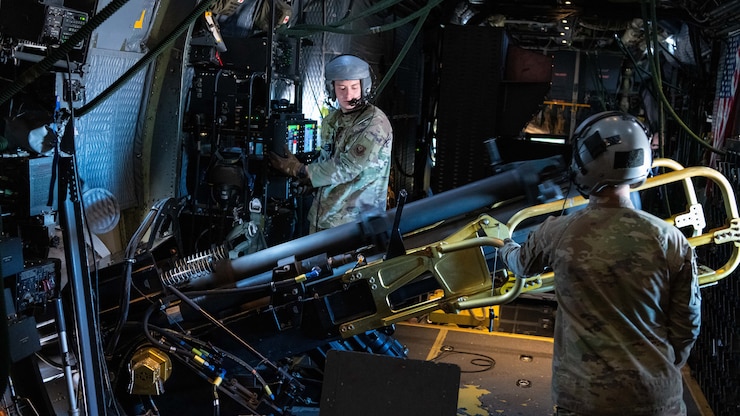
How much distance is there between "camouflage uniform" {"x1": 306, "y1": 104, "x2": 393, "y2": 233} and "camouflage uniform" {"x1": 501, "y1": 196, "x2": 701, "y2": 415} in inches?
99.3

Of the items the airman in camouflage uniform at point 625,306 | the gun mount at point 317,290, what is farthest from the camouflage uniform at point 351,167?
the airman in camouflage uniform at point 625,306

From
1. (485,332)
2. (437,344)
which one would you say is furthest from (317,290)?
(485,332)

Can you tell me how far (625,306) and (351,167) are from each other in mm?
2833

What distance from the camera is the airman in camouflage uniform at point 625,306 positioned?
108 inches

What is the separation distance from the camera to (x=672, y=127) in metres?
10.6

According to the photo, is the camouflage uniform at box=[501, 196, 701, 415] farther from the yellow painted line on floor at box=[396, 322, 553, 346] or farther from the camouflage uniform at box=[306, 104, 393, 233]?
the yellow painted line on floor at box=[396, 322, 553, 346]

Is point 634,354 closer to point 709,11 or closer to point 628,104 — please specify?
point 709,11

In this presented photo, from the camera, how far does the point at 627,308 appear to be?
2.77 metres

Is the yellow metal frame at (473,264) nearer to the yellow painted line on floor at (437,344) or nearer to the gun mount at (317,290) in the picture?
the gun mount at (317,290)

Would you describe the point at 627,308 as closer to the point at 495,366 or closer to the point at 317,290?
the point at 317,290

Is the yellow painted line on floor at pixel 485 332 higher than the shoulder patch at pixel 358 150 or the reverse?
the reverse

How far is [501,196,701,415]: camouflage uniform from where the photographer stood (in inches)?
108

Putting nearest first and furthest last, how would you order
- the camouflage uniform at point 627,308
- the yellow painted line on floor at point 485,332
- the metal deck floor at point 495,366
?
the camouflage uniform at point 627,308, the metal deck floor at point 495,366, the yellow painted line on floor at point 485,332

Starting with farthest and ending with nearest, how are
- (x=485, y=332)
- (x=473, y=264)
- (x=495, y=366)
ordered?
(x=485, y=332) < (x=495, y=366) < (x=473, y=264)
